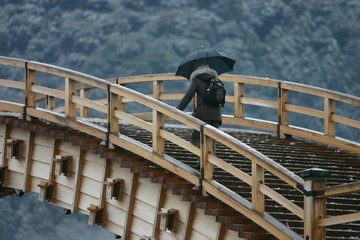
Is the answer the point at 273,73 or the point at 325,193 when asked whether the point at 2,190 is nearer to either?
the point at 325,193

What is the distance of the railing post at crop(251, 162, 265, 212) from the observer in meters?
8.59

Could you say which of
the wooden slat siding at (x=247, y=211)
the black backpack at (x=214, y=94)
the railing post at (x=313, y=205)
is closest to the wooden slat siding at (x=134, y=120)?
the black backpack at (x=214, y=94)

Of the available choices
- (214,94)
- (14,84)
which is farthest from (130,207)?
(14,84)

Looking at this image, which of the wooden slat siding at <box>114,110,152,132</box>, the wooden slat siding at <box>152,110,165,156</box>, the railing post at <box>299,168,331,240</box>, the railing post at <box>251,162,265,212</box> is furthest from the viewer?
the wooden slat siding at <box>114,110,152,132</box>

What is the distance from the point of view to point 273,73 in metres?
79.8

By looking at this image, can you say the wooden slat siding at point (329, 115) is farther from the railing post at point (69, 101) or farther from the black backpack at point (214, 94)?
the railing post at point (69, 101)

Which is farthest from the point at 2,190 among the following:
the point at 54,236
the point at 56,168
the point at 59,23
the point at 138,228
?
the point at 59,23

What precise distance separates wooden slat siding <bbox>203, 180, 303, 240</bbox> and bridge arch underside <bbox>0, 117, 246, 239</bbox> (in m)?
0.20

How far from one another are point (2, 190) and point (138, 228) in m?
4.99

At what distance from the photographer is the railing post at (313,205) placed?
7715mm

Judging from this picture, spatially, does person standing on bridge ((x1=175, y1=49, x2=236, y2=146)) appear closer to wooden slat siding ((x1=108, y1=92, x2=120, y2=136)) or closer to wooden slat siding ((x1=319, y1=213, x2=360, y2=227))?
wooden slat siding ((x1=108, y1=92, x2=120, y2=136))

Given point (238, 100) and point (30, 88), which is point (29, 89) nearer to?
point (30, 88)

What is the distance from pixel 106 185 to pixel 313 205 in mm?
4624

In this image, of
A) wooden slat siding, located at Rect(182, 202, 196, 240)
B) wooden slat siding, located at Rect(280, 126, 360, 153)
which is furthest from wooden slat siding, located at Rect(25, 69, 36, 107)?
wooden slat siding, located at Rect(280, 126, 360, 153)
